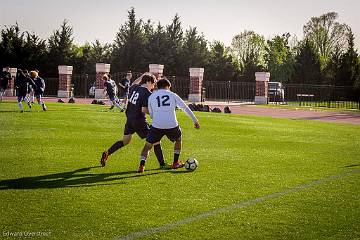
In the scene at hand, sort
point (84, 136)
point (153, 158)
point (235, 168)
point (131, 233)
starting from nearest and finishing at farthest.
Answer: point (131, 233), point (235, 168), point (153, 158), point (84, 136)

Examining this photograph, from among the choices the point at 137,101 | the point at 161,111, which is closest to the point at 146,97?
the point at 137,101

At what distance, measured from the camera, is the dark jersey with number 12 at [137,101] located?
931cm

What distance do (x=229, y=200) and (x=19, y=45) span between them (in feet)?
147

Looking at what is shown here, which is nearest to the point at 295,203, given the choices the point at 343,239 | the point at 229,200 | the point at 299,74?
the point at 229,200

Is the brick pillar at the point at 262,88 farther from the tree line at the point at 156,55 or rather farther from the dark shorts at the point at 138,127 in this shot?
the dark shorts at the point at 138,127

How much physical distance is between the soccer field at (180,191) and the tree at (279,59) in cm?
5268

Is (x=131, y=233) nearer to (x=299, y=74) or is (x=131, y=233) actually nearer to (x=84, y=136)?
(x=84, y=136)

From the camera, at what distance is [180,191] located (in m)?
7.41

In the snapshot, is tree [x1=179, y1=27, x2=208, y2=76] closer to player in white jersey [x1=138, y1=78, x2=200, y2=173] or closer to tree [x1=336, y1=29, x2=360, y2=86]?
tree [x1=336, y1=29, x2=360, y2=86]

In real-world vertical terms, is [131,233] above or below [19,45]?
below

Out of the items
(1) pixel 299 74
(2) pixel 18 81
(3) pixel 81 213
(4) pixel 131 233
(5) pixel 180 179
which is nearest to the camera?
(4) pixel 131 233

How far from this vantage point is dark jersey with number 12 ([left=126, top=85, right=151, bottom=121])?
9312 millimetres

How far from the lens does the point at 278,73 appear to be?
217 ft

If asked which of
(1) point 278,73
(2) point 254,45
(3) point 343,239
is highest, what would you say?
(2) point 254,45
